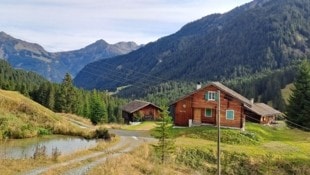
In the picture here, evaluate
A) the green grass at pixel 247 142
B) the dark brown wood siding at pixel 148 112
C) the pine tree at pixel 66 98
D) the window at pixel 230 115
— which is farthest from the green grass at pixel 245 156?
the pine tree at pixel 66 98

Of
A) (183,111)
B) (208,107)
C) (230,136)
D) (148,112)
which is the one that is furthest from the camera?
(148,112)

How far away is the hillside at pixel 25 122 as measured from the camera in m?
50.8

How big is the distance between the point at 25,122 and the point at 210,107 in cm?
2824

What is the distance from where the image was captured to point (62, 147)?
45812 mm

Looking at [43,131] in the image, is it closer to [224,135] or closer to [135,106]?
[224,135]

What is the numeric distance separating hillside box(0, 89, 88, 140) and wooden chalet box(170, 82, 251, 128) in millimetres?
19952

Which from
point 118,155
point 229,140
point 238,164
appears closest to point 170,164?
point 118,155

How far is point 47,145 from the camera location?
153 feet

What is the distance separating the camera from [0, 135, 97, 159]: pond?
135ft

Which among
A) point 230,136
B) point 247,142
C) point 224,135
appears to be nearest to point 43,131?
point 224,135

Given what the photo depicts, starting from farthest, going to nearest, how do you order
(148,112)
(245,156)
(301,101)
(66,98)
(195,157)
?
(66,98) < (148,112) < (301,101) < (245,156) < (195,157)

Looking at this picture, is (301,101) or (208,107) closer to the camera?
(208,107)

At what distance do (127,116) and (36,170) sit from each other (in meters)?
87.7

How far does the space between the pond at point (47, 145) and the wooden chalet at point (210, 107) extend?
22619mm
